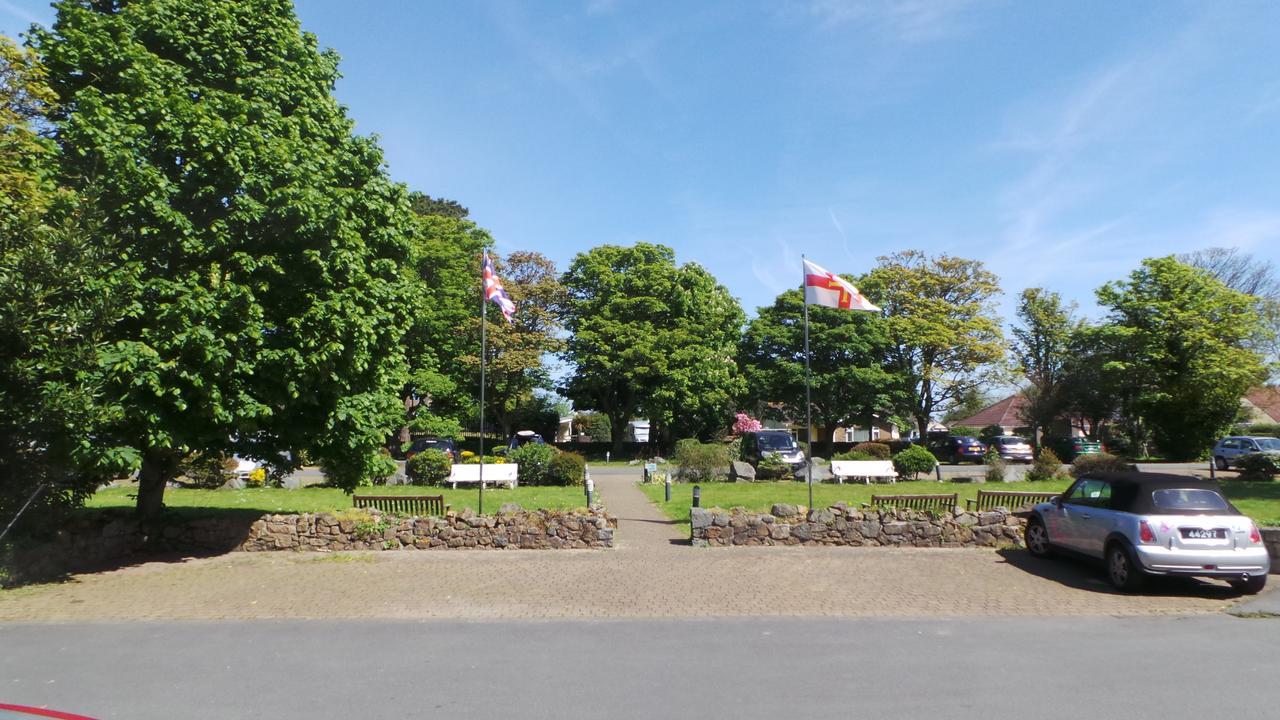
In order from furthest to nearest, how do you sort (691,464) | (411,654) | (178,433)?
(691,464) < (178,433) < (411,654)

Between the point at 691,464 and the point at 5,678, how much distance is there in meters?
22.2

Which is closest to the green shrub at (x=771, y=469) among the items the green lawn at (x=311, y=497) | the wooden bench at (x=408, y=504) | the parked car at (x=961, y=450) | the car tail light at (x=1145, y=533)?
the green lawn at (x=311, y=497)

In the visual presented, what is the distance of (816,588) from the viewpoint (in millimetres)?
10438

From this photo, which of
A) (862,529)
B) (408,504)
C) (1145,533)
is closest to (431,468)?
(408,504)

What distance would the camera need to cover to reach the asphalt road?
18.7ft

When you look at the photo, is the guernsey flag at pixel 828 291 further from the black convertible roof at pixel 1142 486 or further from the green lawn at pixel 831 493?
the black convertible roof at pixel 1142 486

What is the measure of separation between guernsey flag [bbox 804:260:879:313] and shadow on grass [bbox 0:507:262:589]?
464 inches

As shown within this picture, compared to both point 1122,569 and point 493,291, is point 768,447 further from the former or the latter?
point 1122,569

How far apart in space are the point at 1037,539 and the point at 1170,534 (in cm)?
297

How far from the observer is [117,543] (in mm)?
12594

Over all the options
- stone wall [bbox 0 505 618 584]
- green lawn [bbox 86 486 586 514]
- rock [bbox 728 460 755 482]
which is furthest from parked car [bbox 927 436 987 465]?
stone wall [bbox 0 505 618 584]

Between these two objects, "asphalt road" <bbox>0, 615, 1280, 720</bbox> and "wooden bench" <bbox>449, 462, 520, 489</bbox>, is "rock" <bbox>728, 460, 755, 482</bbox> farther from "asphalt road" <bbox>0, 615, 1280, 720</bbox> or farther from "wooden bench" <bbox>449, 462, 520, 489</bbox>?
"asphalt road" <bbox>0, 615, 1280, 720</bbox>

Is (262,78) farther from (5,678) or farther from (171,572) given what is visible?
(5,678)

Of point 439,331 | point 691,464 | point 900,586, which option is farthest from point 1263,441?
point 439,331
